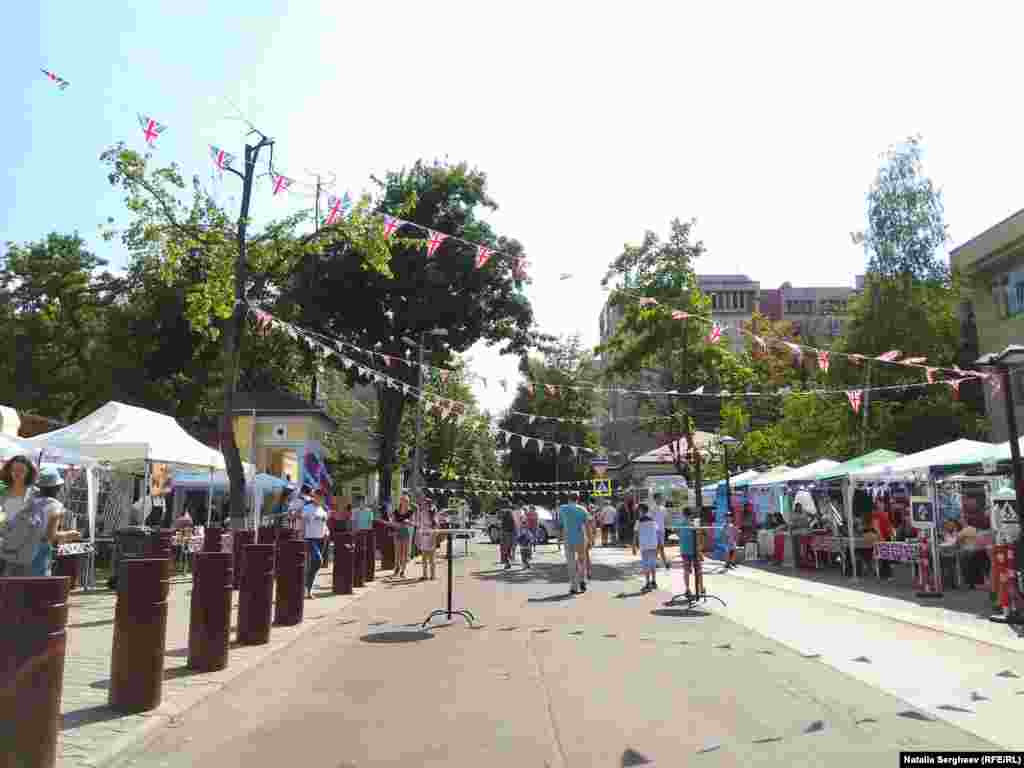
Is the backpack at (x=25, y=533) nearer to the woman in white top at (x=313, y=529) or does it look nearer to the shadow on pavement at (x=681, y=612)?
the woman in white top at (x=313, y=529)

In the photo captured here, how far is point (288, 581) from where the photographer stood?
10719mm

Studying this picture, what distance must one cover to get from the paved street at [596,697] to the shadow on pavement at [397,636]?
0.07 metres

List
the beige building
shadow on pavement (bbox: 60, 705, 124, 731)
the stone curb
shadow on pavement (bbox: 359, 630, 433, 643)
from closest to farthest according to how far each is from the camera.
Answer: the stone curb
shadow on pavement (bbox: 60, 705, 124, 731)
shadow on pavement (bbox: 359, 630, 433, 643)
the beige building

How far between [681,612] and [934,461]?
21.8ft

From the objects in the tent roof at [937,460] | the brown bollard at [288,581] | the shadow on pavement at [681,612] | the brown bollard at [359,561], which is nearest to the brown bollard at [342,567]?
the brown bollard at [359,561]

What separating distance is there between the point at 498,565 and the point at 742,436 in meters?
17.1

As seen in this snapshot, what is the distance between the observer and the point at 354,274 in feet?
106

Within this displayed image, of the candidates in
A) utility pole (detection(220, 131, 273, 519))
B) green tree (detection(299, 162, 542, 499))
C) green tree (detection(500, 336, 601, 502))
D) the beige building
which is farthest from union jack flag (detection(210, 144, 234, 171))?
green tree (detection(500, 336, 601, 502))

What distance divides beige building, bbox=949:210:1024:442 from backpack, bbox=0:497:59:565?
28.5m

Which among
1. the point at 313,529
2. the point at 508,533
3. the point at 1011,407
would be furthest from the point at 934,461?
the point at 313,529

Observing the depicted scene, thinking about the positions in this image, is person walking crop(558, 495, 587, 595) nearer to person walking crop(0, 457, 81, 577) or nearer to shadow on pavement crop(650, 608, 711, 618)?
shadow on pavement crop(650, 608, 711, 618)

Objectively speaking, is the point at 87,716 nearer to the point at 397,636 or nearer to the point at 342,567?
the point at 397,636

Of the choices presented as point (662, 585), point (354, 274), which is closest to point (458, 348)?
point (354, 274)

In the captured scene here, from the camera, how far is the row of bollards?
179 inches
